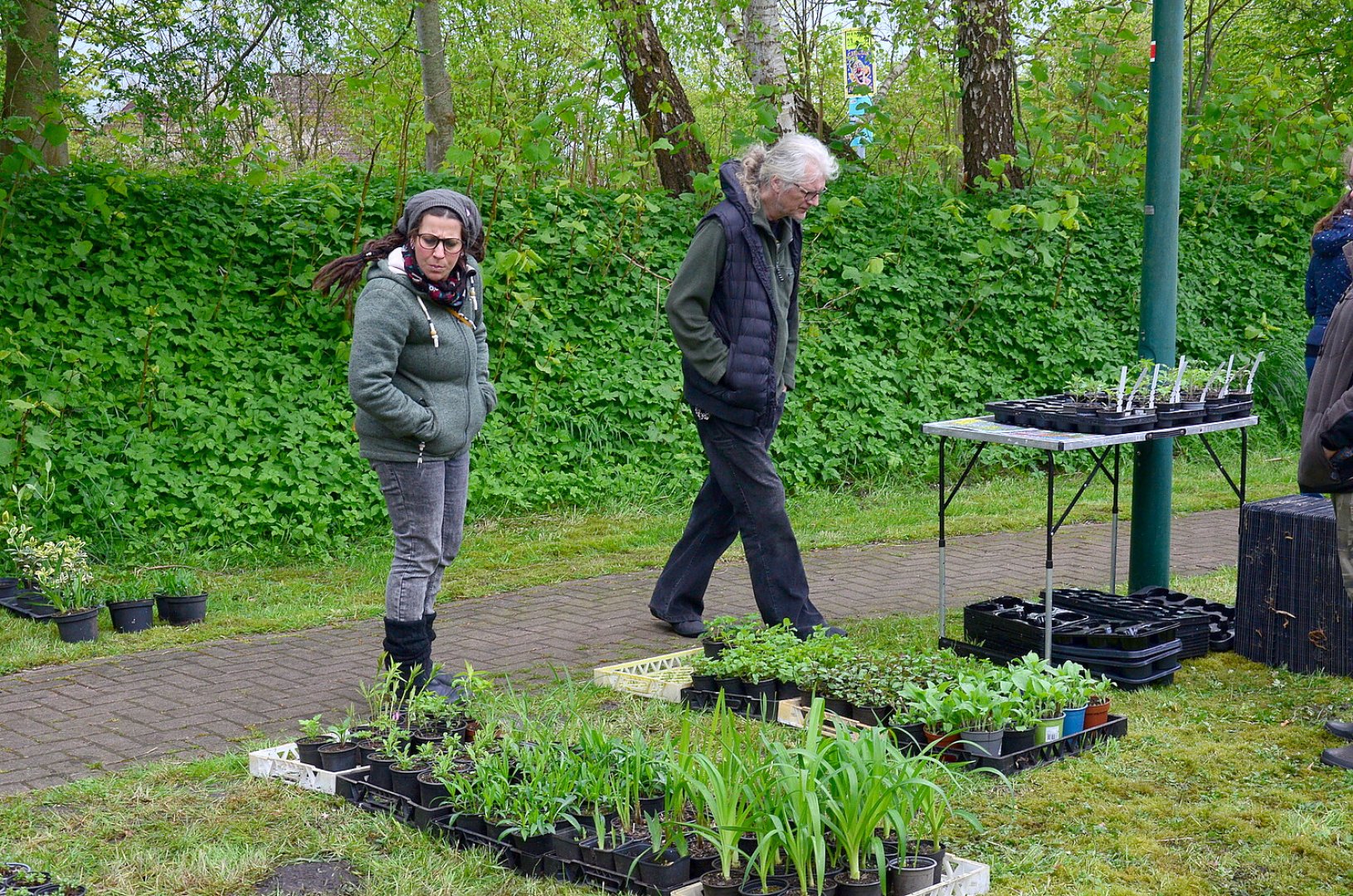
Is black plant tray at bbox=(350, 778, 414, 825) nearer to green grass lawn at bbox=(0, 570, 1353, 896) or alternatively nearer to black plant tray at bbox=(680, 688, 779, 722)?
green grass lawn at bbox=(0, 570, 1353, 896)

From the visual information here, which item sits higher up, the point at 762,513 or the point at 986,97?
the point at 986,97

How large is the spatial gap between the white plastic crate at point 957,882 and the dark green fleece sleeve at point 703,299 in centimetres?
249

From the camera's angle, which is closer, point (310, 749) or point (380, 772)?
point (380, 772)

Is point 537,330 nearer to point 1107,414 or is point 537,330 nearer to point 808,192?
point 808,192

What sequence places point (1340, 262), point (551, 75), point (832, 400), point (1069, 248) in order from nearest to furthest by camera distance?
point (1340, 262)
point (832, 400)
point (1069, 248)
point (551, 75)

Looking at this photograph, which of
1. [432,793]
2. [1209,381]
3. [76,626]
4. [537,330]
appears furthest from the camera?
[537,330]

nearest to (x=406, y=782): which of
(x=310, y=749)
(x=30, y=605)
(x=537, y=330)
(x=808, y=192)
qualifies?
(x=310, y=749)

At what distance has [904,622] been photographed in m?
6.36

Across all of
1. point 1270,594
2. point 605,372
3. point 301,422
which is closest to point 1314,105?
point 605,372

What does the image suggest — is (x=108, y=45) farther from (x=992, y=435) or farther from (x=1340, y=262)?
(x=1340, y=262)

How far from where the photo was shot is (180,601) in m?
6.41

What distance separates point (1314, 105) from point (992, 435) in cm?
863

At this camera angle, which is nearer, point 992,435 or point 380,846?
point 380,846

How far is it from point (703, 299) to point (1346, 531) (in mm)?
2503
